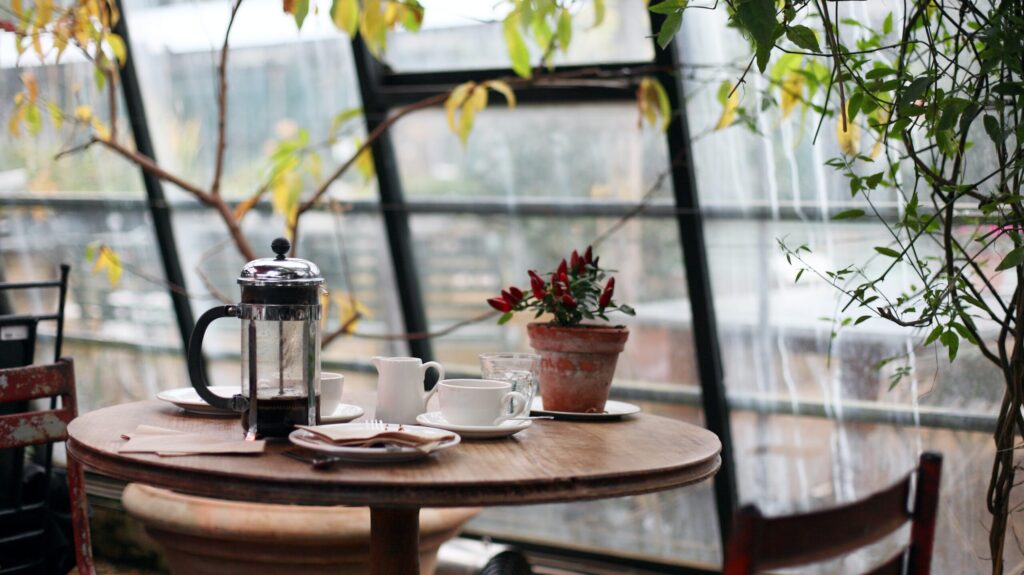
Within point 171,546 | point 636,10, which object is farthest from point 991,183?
point 171,546

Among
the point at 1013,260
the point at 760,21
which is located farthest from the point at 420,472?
the point at 1013,260

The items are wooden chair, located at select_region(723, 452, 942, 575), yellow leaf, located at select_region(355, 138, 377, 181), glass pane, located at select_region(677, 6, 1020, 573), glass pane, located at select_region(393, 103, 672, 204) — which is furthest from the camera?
yellow leaf, located at select_region(355, 138, 377, 181)

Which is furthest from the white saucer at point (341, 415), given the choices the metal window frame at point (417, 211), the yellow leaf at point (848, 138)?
the metal window frame at point (417, 211)

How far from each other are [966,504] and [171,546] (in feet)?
6.46

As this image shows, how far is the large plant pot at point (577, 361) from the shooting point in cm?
193

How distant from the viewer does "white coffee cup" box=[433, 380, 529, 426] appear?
1.72 metres

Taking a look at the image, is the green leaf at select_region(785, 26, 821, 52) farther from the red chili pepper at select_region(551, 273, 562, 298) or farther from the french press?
the french press

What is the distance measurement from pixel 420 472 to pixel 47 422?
1.05m

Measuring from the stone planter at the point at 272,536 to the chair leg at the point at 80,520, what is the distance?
0.46 meters

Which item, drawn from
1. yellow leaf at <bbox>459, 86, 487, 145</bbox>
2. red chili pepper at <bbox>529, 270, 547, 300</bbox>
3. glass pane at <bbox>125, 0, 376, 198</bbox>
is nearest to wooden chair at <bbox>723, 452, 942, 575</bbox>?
red chili pepper at <bbox>529, 270, 547, 300</bbox>

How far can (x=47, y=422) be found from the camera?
7.11 feet

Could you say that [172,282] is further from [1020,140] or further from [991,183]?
[1020,140]

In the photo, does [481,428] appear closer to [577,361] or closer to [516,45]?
[577,361]

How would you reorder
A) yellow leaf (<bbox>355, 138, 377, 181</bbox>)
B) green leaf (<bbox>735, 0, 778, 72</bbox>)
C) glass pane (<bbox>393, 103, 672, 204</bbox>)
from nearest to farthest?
green leaf (<bbox>735, 0, 778, 72</bbox>) → glass pane (<bbox>393, 103, 672, 204</bbox>) → yellow leaf (<bbox>355, 138, 377, 181</bbox>)
